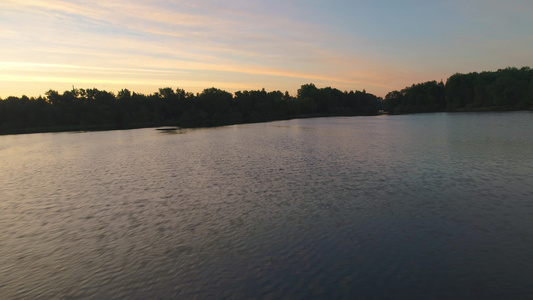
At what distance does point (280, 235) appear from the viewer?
54.4 feet

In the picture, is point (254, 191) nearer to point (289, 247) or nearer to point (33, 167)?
point (289, 247)

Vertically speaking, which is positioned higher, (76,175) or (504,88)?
(504,88)

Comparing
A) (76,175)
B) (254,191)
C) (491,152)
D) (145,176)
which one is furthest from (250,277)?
(491,152)

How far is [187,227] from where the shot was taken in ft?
60.5

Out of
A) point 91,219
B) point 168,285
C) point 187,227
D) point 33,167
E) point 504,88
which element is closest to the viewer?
point 168,285

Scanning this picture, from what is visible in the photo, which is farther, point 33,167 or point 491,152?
point 33,167

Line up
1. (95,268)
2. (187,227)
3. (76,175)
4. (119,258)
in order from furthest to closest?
(76,175), (187,227), (119,258), (95,268)

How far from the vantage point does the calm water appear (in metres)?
12.0

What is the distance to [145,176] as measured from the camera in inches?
1363

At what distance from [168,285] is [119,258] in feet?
13.4

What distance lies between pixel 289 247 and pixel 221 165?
84.0ft

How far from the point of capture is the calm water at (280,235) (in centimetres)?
1203

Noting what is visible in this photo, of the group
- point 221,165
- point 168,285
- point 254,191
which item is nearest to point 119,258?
point 168,285

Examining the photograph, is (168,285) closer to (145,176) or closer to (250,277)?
(250,277)
